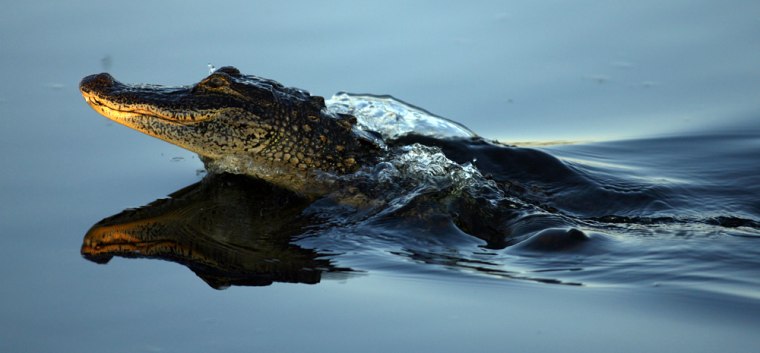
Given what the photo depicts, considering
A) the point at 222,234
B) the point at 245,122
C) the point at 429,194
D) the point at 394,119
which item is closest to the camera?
the point at 222,234

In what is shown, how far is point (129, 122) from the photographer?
301 inches

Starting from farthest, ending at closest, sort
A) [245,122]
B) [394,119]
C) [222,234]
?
[394,119] → [245,122] → [222,234]

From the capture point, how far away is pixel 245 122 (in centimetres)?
754

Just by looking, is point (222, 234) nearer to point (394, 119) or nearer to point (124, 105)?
point (124, 105)

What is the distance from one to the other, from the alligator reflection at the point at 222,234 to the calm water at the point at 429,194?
1.1 inches

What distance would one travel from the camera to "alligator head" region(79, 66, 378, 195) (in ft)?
24.7

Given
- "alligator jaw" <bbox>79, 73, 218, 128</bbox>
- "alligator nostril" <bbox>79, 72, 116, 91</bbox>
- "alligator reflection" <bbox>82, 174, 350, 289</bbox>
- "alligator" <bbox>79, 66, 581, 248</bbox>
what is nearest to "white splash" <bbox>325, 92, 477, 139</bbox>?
"alligator" <bbox>79, 66, 581, 248</bbox>

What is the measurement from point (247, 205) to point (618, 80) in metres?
4.24

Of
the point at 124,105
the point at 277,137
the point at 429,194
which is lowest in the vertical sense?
the point at 429,194

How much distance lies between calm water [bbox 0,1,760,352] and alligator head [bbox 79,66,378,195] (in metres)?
0.27

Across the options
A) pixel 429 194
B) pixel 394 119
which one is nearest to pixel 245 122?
pixel 429 194

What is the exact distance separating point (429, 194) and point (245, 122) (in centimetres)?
145

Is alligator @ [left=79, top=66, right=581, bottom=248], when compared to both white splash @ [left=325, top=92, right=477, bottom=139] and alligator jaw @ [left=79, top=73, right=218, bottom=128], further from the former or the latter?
white splash @ [left=325, top=92, right=477, bottom=139]

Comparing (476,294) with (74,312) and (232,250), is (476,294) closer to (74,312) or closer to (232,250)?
(232,250)
